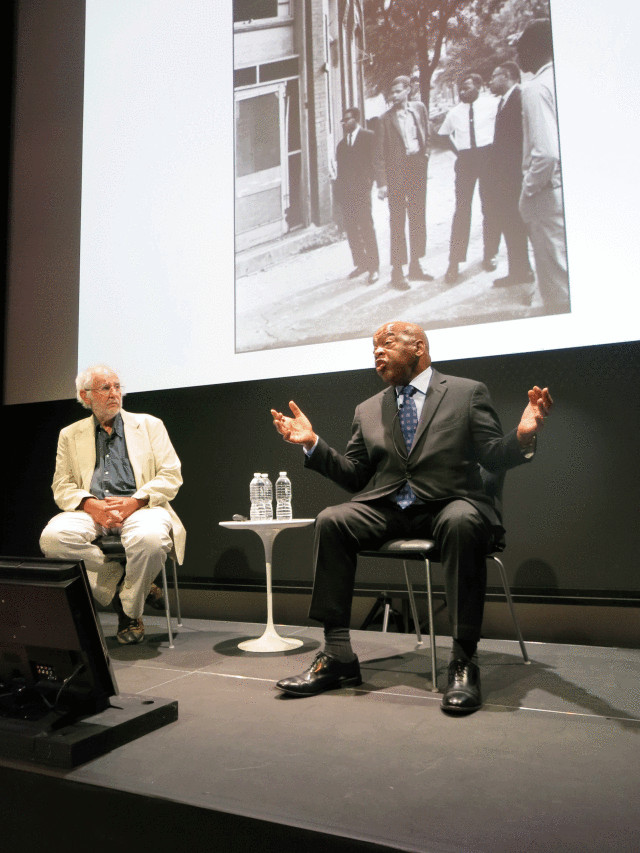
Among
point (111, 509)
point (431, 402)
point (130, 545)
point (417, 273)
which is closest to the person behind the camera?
point (431, 402)

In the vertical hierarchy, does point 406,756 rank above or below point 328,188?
below

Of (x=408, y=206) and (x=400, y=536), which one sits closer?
(x=400, y=536)

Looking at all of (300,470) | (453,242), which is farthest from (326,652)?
(453,242)

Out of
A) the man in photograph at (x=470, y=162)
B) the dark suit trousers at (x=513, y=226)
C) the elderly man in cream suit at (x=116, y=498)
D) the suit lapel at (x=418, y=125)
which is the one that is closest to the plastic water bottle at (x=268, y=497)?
the elderly man in cream suit at (x=116, y=498)

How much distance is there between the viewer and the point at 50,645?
158 cm

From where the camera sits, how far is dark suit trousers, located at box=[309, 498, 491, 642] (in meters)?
1.98

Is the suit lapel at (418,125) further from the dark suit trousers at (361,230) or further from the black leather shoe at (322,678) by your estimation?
the black leather shoe at (322,678)

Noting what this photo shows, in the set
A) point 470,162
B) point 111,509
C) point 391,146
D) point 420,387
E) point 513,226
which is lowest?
point 111,509

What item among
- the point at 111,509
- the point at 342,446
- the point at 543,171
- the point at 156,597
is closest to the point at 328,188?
the point at 543,171

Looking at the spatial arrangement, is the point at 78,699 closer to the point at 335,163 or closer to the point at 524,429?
the point at 524,429

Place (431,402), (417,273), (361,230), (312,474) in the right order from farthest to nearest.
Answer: (312,474)
(361,230)
(417,273)
(431,402)

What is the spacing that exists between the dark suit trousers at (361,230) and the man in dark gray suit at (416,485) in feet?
2.56

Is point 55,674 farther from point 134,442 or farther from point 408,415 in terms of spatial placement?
point 134,442

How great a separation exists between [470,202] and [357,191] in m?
0.56
